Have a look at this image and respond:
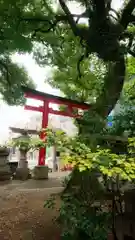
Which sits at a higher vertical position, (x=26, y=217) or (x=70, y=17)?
(x=70, y=17)

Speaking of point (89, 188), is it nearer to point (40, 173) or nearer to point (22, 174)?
point (40, 173)

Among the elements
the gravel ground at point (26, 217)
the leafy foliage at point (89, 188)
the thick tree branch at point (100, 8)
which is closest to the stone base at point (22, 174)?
the gravel ground at point (26, 217)

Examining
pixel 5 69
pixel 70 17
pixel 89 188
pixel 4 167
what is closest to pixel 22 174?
pixel 4 167

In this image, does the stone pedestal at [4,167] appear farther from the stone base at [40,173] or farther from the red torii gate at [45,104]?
the red torii gate at [45,104]

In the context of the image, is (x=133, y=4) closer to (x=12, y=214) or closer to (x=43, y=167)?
(x=12, y=214)

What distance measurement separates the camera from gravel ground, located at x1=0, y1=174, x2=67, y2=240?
395 cm

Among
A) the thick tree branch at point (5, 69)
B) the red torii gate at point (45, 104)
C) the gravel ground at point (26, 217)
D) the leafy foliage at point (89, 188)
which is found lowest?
the gravel ground at point (26, 217)

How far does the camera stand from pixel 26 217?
187 inches

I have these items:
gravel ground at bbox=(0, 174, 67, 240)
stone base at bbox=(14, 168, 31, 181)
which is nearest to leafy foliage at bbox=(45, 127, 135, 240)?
gravel ground at bbox=(0, 174, 67, 240)

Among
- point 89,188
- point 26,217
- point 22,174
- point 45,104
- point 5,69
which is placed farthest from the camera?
point 45,104

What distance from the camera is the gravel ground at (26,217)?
156 inches

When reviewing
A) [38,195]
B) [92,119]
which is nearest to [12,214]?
[38,195]

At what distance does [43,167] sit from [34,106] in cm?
254

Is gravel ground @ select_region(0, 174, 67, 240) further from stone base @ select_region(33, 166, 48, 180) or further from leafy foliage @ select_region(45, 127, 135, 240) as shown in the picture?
stone base @ select_region(33, 166, 48, 180)
